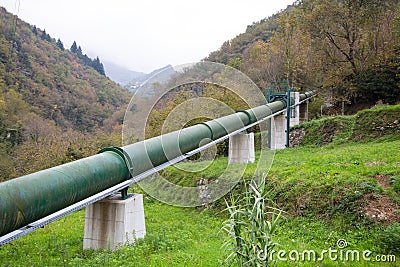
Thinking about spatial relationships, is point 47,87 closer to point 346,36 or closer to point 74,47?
point 74,47

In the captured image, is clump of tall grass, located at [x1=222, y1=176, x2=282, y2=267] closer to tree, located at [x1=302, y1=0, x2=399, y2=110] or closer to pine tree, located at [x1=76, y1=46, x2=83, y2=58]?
tree, located at [x1=302, y1=0, x2=399, y2=110]

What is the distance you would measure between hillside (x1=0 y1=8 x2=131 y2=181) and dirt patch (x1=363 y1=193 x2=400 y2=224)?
61.7ft

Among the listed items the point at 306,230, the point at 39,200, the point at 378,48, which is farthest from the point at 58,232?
the point at 378,48

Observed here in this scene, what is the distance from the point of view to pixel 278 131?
18188 millimetres

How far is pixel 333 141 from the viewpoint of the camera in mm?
15445

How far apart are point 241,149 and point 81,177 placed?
743 centimetres

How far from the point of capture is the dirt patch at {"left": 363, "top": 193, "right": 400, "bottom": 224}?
5.93m

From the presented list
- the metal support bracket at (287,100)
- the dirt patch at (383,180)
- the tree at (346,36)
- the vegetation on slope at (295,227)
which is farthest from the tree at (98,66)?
the dirt patch at (383,180)

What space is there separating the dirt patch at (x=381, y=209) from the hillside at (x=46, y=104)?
18802mm

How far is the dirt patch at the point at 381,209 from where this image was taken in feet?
19.4

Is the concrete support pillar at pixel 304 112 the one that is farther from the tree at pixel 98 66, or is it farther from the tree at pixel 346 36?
the tree at pixel 98 66

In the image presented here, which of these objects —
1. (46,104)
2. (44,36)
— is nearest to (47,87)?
(46,104)

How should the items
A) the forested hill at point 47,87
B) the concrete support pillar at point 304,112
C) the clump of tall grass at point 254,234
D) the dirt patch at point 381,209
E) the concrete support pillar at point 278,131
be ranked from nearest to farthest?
1. the clump of tall grass at point 254,234
2. the dirt patch at point 381,209
3. the concrete support pillar at point 278,131
4. the concrete support pillar at point 304,112
5. the forested hill at point 47,87

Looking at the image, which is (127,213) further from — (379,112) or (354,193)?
(379,112)
